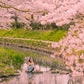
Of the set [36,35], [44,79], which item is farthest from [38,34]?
[44,79]

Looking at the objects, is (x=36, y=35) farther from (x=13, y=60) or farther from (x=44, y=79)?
(x=44, y=79)

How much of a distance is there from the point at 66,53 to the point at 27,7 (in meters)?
6.52

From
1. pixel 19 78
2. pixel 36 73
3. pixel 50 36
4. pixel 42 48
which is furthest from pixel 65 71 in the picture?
pixel 50 36

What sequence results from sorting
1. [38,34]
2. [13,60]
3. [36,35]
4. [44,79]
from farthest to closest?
[38,34]
[36,35]
[13,60]
[44,79]

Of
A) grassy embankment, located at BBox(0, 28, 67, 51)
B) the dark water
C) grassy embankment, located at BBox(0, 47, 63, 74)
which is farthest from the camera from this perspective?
grassy embankment, located at BBox(0, 28, 67, 51)

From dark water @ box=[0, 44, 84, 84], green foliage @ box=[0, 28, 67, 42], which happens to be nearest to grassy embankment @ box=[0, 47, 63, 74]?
dark water @ box=[0, 44, 84, 84]

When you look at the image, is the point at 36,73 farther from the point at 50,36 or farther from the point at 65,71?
the point at 50,36

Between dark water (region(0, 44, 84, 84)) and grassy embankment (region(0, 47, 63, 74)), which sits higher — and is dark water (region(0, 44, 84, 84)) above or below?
below

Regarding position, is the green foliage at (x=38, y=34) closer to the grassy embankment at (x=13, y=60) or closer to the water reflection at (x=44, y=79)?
the grassy embankment at (x=13, y=60)

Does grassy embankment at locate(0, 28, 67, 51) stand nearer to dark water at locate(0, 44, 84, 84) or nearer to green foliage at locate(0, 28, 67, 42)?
green foliage at locate(0, 28, 67, 42)

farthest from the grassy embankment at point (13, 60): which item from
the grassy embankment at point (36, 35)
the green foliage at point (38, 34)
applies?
the green foliage at point (38, 34)

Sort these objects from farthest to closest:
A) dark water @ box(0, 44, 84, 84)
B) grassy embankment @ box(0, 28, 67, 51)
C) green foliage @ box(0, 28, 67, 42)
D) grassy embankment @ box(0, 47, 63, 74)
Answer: green foliage @ box(0, 28, 67, 42) < grassy embankment @ box(0, 28, 67, 51) < grassy embankment @ box(0, 47, 63, 74) < dark water @ box(0, 44, 84, 84)

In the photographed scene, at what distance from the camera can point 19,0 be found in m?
18.2

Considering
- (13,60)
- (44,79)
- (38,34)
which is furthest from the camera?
(38,34)
